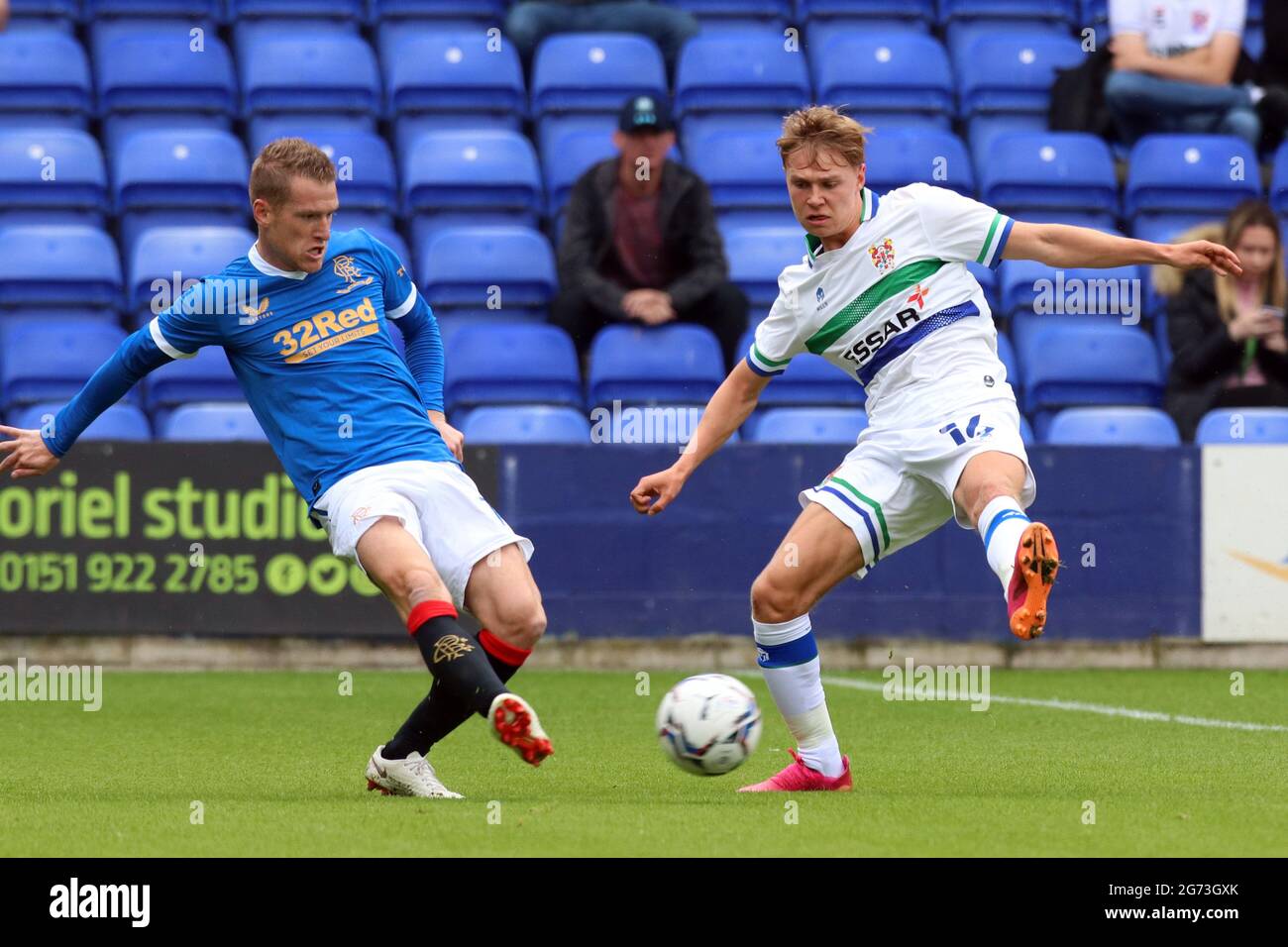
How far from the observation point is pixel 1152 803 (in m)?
6.14

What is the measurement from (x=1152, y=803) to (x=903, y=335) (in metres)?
1.66

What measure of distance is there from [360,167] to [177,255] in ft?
4.89

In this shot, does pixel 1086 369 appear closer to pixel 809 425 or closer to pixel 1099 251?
pixel 809 425

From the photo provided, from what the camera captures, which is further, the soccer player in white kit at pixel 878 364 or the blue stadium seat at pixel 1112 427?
the blue stadium seat at pixel 1112 427

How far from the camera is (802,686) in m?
6.77

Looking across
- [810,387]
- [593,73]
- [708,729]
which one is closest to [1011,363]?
[810,387]

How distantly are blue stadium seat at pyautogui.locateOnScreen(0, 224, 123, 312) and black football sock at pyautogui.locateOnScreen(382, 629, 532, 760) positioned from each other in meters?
7.16

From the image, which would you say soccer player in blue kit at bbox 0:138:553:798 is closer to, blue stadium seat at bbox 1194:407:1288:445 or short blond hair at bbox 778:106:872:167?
short blond hair at bbox 778:106:872:167

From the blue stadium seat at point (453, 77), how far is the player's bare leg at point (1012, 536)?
28.2 feet

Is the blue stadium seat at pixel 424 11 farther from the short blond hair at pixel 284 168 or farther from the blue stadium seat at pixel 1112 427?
the short blond hair at pixel 284 168

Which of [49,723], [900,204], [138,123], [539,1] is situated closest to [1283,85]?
[539,1]

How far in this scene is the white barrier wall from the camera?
1161 centimetres

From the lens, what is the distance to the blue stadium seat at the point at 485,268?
12945mm

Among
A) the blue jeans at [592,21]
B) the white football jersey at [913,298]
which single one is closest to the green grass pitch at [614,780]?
the white football jersey at [913,298]
